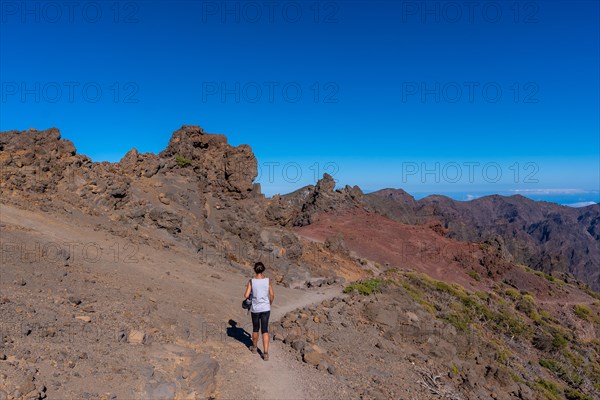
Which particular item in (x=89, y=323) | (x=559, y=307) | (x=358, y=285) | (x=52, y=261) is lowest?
(x=559, y=307)

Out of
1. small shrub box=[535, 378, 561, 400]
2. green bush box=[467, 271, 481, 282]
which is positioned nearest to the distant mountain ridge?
green bush box=[467, 271, 481, 282]

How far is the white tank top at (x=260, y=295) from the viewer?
27.5 feet

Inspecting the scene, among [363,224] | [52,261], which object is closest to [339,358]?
[52,261]

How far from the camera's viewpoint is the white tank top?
8.38m

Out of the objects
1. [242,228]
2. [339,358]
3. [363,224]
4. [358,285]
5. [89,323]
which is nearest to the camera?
[89,323]

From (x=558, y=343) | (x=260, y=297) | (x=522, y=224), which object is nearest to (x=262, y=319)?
(x=260, y=297)

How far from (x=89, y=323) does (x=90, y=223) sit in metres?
8.80

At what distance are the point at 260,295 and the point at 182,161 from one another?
60.3 ft

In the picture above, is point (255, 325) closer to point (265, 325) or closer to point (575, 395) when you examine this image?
point (265, 325)

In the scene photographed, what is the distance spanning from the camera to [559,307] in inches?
1372

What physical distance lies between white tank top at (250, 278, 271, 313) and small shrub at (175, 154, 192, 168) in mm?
18030

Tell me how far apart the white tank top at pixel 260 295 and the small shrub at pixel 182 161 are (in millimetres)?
18030

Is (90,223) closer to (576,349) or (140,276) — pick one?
(140,276)

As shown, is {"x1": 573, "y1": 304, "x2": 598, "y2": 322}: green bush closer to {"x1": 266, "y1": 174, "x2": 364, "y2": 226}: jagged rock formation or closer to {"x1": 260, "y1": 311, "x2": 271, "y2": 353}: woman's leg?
{"x1": 266, "y1": 174, "x2": 364, "y2": 226}: jagged rock formation
